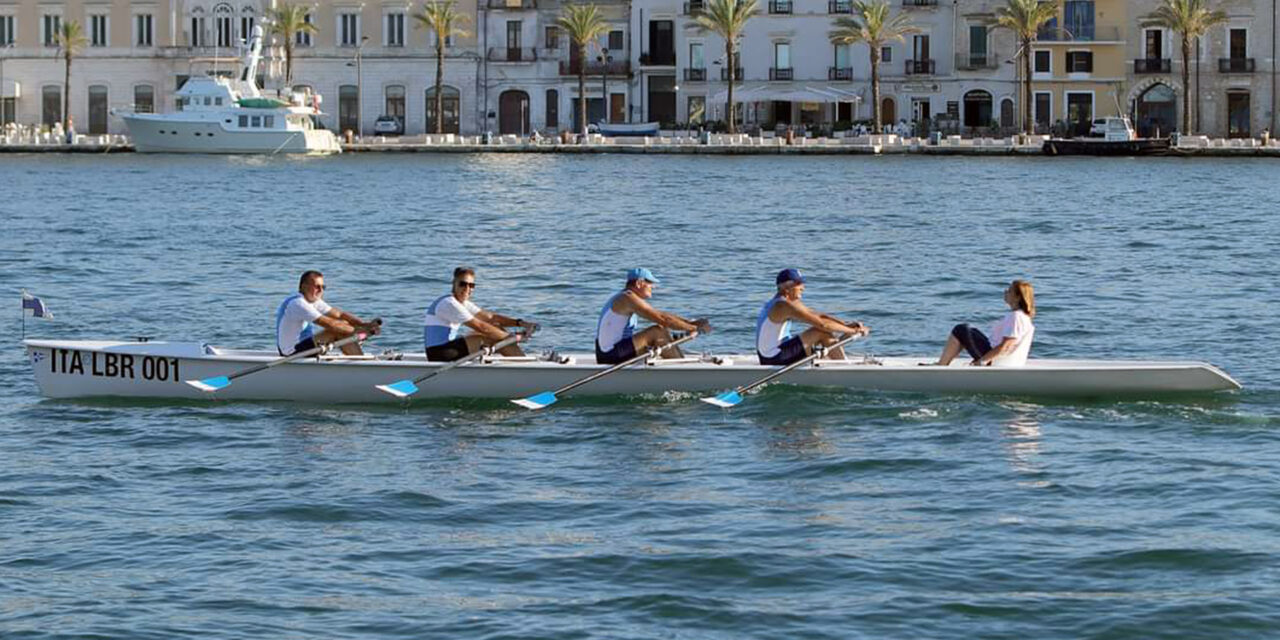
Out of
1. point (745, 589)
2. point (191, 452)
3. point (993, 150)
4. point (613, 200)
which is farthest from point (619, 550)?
point (993, 150)

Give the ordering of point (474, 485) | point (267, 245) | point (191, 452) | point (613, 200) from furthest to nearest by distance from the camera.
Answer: point (613, 200)
point (267, 245)
point (191, 452)
point (474, 485)

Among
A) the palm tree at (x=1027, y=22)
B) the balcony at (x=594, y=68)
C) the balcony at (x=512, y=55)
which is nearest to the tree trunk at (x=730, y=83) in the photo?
the balcony at (x=594, y=68)

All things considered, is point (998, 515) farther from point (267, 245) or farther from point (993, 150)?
point (993, 150)

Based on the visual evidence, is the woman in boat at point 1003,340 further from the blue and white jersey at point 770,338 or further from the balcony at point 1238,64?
the balcony at point 1238,64

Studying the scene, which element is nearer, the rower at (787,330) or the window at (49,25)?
the rower at (787,330)

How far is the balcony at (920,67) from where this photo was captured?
9538 cm

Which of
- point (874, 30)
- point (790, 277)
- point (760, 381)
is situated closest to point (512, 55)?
point (874, 30)

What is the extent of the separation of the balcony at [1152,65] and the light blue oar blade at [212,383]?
74.8 m

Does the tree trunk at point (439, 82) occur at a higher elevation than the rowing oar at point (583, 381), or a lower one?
higher

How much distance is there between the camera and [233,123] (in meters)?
91.3

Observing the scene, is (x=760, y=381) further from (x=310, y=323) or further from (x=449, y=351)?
(x=310, y=323)

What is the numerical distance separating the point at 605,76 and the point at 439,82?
7.34 m

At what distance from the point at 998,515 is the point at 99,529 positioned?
702 centimetres

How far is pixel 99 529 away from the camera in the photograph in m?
17.8
